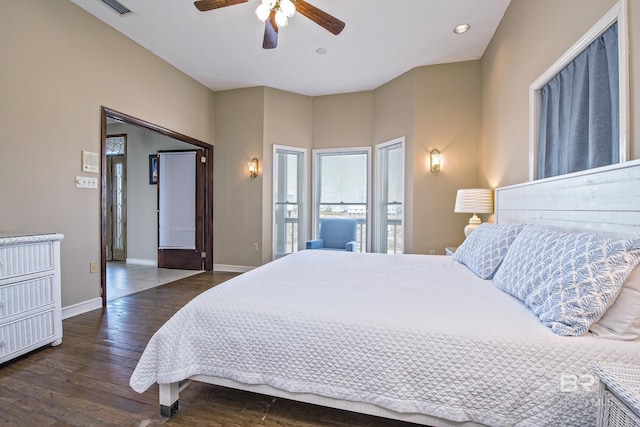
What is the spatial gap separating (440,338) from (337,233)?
3.45 metres

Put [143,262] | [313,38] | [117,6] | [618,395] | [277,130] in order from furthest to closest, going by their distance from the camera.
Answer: [143,262] → [277,130] → [313,38] → [117,6] → [618,395]

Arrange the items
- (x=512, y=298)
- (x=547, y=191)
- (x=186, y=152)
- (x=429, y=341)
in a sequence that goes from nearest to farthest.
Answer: (x=429, y=341)
(x=512, y=298)
(x=547, y=191)
(x=186, y=152)

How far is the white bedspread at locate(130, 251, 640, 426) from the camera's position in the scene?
0.99 m

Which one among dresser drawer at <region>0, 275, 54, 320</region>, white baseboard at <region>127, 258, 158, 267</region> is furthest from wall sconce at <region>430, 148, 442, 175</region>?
white baseboard at <region>127, 258, 158, 267</region>

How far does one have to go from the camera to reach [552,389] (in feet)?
3.23

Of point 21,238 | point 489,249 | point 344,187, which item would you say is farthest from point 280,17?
point 344,187

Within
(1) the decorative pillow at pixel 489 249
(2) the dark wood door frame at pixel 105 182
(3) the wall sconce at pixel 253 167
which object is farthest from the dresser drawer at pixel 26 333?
(1) the decorative pillow at pixel 489 249

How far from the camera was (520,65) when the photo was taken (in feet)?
8.38

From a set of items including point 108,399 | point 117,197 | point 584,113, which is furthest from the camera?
point 117,197

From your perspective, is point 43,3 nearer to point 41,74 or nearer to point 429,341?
point 41,74

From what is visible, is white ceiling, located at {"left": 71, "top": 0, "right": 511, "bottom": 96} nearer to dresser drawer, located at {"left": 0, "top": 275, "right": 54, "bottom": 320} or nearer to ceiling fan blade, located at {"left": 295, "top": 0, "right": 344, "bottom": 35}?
ceiling fan blade, located at {"left": 295, "top": 0, "right": 344, "bottom": 35}

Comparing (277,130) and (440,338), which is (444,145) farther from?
(440,338)

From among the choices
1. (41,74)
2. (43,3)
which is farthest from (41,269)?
(43,3)

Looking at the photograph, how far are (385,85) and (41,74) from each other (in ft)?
13.7
